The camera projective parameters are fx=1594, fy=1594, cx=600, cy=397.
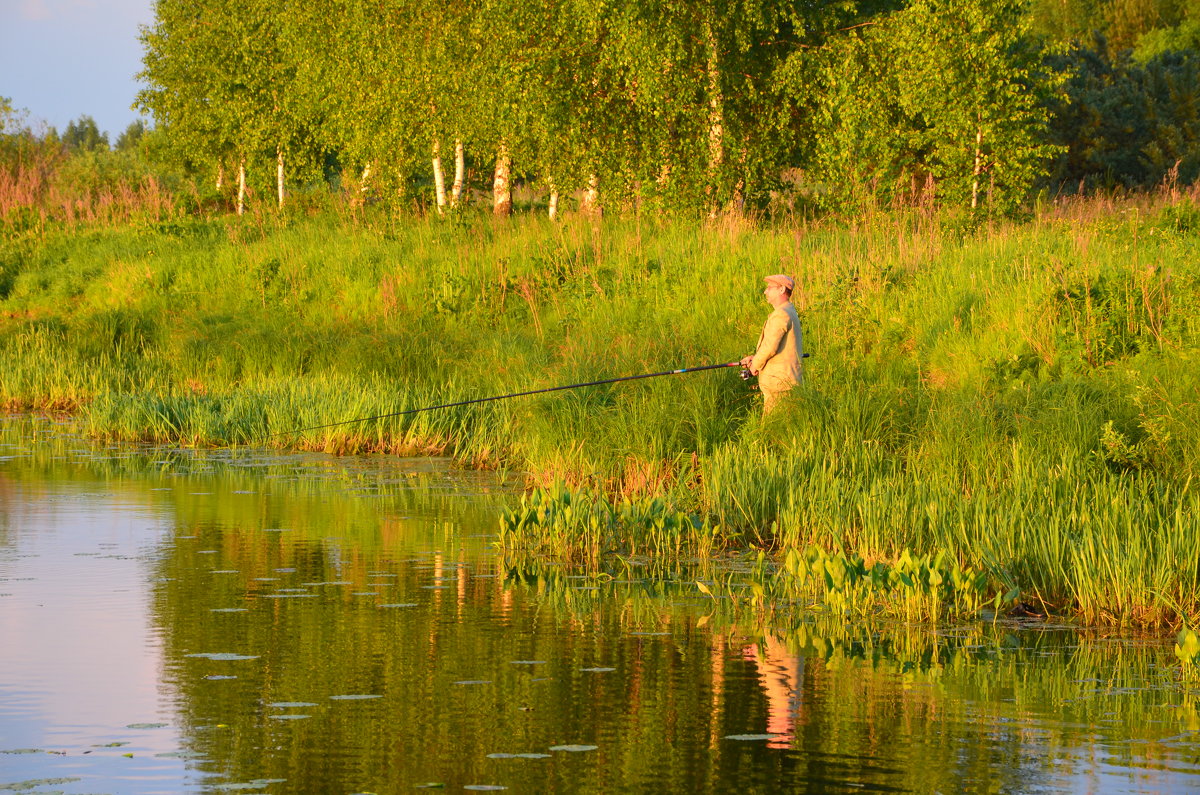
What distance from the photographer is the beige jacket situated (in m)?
12.9

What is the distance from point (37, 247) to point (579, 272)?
16.2m

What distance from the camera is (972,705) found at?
23.3 ft

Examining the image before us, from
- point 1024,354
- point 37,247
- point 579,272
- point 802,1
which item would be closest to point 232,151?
point 37,247

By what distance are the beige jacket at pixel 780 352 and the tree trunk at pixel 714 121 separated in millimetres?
12597

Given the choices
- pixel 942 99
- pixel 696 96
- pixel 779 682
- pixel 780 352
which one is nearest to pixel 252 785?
pixel 779 682

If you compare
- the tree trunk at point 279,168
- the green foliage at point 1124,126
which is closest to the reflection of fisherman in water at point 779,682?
Result: the green foliage at point 1124,126

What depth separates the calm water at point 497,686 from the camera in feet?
20.1

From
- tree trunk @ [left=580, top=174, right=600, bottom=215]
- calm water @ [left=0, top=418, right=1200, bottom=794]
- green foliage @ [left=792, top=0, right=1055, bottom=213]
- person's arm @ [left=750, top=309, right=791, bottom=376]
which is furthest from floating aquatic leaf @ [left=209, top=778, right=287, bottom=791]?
tree trunk @ [left=580, top=174, right=600, bottom=215]

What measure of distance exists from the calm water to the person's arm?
304cm

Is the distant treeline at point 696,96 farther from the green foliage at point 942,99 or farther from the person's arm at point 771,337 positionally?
the person's arm at point 771,337

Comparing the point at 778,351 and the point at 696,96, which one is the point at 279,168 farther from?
the point at 778,351

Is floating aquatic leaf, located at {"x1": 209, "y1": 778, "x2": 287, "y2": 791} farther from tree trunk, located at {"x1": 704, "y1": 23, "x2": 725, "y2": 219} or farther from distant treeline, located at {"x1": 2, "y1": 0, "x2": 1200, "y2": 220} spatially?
tree trunk, located at {"x1": 704, "y1": 23, "x2": 725, "y2": 219}

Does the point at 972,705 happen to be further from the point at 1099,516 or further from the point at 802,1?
the point at 802,1

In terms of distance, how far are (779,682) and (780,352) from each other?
5859 mm
